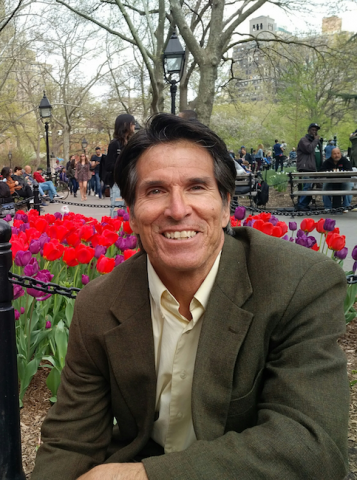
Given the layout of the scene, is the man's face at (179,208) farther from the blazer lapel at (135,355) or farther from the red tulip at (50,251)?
the red tulip at (50,251)

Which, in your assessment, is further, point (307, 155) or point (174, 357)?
point (307, 155)

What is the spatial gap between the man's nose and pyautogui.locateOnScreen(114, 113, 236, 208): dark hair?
15 centimetres

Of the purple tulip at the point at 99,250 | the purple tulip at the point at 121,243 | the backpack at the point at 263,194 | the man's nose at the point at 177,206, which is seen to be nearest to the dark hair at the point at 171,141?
the man's nose at the point at 177,206

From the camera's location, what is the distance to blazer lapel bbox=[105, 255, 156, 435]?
5.08 feet

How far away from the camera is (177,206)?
155 cm

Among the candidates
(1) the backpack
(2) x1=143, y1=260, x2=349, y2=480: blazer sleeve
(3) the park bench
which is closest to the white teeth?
(2) x1=143, y1=260, x2=349, y2=480: blazer sleeve

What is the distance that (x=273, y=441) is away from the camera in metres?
1.25

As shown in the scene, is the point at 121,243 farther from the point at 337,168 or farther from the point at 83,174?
the point at 83,174

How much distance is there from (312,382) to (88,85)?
38363mm

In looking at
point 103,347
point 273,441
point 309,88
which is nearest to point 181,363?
point 103,347

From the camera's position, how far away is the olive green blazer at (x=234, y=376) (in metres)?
1.25

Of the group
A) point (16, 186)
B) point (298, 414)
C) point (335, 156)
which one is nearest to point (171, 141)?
point (298, 414)

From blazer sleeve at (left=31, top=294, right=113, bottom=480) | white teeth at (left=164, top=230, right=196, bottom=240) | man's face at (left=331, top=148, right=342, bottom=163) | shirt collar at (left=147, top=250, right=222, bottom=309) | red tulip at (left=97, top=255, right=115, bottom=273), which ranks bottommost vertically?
blazer sleeve at (left=31, top=294, right=113, bottom=480)

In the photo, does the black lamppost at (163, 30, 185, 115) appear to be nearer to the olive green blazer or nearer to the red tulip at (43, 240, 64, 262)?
the red tulip at (43, 240, 64, 262)
